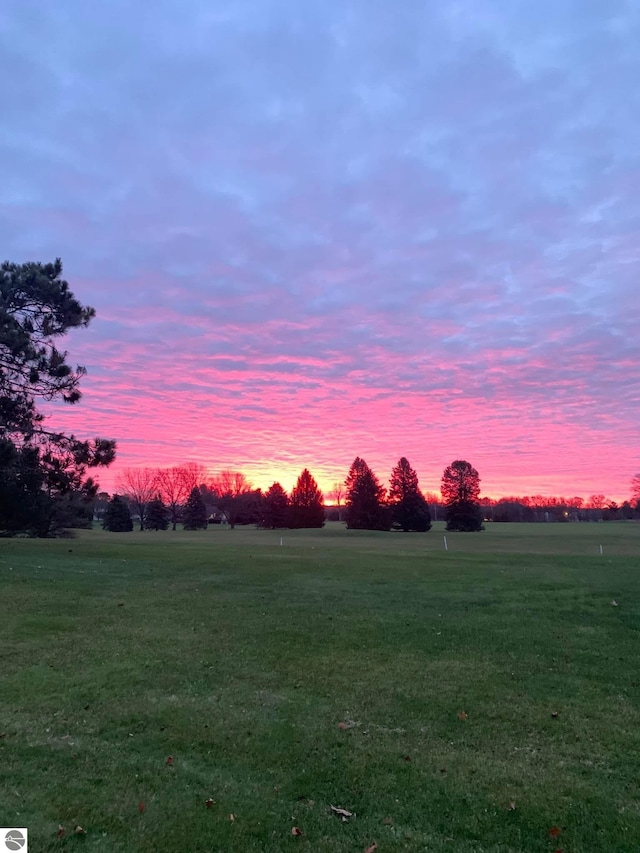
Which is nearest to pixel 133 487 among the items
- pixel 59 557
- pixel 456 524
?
pixel 456 524

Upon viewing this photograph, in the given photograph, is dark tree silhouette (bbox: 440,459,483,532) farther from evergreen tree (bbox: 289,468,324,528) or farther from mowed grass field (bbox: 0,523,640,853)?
mowed grass field (bbox: 0,523,640,853)

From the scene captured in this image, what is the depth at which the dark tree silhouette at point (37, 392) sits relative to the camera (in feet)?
63.7

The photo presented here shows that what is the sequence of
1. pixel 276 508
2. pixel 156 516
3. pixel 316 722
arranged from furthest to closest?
pixel 156 516, pixel 276 508, pixel 316 722

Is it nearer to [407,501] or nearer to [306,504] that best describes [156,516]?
[306,504]

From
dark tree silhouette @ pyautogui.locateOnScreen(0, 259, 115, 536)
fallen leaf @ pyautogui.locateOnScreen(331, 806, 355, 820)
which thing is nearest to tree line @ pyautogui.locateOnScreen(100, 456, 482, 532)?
dark tree silhouette @ pyautogui.locateOnScreen(0, 259, 115, 536)

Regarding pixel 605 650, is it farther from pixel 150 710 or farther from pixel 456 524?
pixel 456 524

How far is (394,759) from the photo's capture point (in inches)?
210

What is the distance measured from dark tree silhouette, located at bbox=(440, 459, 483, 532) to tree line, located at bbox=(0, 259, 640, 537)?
13cm

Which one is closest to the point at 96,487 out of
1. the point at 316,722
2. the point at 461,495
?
the point at 316,722

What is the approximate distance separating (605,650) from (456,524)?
5974cm

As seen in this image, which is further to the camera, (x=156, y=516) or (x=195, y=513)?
(x=195, y=513)

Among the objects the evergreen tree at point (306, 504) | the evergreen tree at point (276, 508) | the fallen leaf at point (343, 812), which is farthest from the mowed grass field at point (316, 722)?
the evergreen tree at point (276, 508)

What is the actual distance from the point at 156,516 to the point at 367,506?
31.0 meters

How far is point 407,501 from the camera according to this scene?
6556 centimetres
